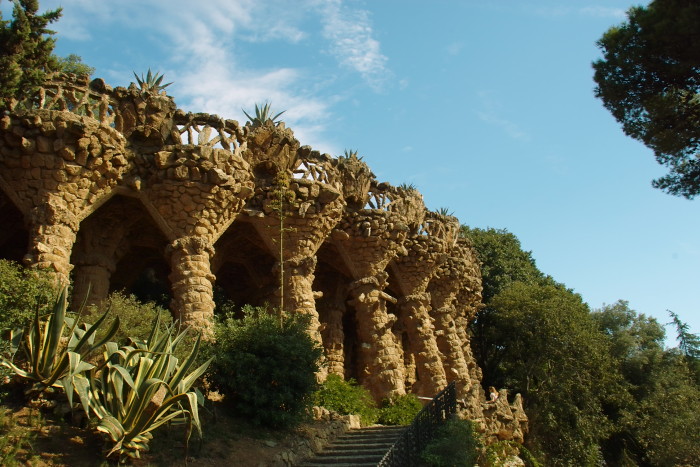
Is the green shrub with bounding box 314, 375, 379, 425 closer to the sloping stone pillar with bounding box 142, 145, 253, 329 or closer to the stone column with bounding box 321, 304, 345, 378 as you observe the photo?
the stone column with bounding box 321, 304, 345, 378

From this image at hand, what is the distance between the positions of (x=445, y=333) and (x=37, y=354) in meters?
14.5

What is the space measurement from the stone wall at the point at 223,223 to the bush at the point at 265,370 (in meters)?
1.21

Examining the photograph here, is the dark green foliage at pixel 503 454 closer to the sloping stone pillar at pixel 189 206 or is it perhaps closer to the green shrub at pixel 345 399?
the green shrub at pixel 345 399

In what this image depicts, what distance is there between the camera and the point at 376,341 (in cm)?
1606

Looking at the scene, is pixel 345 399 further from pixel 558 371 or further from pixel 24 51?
pixel 558 371

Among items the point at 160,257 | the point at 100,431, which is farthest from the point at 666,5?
the point at 160,257

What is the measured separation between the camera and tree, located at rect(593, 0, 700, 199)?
9531mm

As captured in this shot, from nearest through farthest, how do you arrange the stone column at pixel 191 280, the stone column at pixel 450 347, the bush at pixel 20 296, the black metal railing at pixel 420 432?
1. the bush at pixel 20 296
2. the black metal railing at pixel 420 432
3. the stone column at pixel 191 280
4. the stone column at pixel 450 347

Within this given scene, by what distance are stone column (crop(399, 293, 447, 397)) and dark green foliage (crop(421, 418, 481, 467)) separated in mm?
6009

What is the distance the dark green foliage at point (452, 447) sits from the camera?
33.3 ft

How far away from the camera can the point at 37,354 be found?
770 cm

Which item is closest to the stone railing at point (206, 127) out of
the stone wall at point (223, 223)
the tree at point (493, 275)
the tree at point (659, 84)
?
the stone wall at point (223, 223)

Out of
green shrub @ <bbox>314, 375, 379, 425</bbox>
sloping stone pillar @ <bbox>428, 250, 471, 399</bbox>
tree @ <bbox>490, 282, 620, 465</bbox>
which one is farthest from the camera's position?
sloping stone pillar @ <bbox>428, 250, 471, 399</bbox>

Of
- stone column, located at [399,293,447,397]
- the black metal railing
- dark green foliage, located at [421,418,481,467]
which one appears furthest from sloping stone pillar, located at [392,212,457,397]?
dark green foliage, located at [421,418,481,467]
